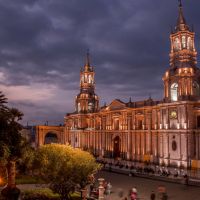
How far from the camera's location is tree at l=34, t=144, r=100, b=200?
2583 cm

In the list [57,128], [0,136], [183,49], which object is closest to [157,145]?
[183,49]

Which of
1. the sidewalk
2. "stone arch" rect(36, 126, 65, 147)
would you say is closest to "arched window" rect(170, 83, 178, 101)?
the sidewalk

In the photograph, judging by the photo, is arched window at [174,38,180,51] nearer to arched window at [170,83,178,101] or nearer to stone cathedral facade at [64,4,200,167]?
stone cathedral facade at [64,4,200,167]

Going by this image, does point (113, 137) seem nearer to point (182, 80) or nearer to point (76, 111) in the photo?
point (76, 111)

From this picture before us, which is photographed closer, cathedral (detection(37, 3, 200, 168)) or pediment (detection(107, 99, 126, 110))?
cathedral (detection(37, 3, 200, 168))

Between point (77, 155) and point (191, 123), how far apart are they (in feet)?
87.8

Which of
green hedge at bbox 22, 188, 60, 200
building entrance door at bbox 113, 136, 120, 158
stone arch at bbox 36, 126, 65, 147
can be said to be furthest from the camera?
stone arch at bbox 36, 126, 65, 147

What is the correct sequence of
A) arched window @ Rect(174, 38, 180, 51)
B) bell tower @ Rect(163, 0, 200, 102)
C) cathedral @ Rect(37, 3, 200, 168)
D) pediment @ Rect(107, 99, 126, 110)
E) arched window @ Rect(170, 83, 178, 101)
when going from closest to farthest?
cathedral @ Rect(37, 3, 200, 168)
bell tower @ Rect(163, 0, 200, 102)
arched window @ Rect(170, 83, 178, 101)
arched window @ Rect(174, 38, 180, 51)
pediment @ Rect(107, 99, 126, 110)

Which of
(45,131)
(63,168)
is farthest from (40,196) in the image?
(45,131)

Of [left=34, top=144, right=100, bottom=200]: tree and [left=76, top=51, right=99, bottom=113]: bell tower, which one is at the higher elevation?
[left=76, top=51, right=99, bottom=113]: bell tower

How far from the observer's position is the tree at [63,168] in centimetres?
2583

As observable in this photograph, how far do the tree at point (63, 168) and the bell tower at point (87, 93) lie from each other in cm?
5302

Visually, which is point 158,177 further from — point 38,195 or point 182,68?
point 38,195

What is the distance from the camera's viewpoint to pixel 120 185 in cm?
3725
